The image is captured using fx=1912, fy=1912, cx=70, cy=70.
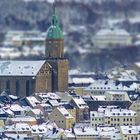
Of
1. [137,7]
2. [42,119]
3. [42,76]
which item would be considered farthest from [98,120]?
[137,7]

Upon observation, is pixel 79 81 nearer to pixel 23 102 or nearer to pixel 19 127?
pixel 23 102

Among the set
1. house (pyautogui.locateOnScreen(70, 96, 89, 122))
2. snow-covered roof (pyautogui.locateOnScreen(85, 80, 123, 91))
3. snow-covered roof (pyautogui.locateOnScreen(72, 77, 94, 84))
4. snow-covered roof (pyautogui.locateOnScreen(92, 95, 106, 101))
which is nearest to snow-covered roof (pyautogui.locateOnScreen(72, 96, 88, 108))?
house (pyautogui.locateOnScreen(70, 96, 89, 122))

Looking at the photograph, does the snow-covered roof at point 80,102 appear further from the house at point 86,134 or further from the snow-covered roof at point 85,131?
the house at point 86,134

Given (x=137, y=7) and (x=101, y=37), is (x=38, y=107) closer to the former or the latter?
(x=101, y=37)

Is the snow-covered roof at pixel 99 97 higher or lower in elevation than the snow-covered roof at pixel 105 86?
lower

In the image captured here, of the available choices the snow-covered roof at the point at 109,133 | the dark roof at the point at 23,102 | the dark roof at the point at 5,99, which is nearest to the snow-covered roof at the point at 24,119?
the snow-covered roof at the point at 109,133

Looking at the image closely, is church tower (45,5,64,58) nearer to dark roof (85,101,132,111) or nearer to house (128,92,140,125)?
house (128,92,140,125)

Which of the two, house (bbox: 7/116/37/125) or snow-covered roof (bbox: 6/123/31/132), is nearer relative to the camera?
snow-covered roof (bbox: 6/123/31/132)
